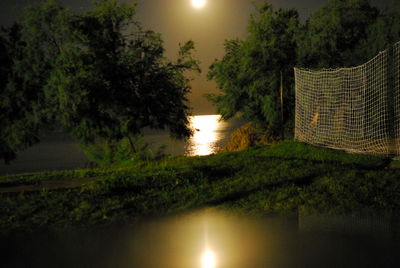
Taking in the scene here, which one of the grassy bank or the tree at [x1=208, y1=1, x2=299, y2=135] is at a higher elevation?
the tree at [x1=208, y1=1, x2=299, y2=135]

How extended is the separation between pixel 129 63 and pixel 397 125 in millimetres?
14240

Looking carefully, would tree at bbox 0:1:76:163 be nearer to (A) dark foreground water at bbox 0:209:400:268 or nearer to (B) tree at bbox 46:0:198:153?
(B) tree at bbox 46:0:198:153

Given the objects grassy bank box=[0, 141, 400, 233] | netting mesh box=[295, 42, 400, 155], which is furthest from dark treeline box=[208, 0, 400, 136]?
grassy bank box=[0, 141, 400, 233]

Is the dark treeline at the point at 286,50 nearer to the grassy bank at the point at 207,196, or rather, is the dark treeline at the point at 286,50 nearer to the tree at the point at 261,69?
the tree at the point at 261,69

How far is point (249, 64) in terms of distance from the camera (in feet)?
77.7

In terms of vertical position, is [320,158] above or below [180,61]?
below

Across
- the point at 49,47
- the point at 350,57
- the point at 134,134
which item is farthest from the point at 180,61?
the point at 350,57

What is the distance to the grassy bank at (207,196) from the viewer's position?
7487mm

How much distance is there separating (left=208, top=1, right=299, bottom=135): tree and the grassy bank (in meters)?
12.1

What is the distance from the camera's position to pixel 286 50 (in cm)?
2389

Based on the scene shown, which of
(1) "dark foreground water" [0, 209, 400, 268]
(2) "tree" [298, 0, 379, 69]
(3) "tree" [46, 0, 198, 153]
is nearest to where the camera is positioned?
(1) "dark foreground water" [0, 209, 400, 268]

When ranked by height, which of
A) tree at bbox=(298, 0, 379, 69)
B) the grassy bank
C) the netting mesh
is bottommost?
the grassy bank

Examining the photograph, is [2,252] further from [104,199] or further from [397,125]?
[397,125]

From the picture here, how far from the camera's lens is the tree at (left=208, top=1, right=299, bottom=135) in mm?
23516
